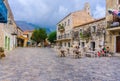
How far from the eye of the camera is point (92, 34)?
27.5 metres

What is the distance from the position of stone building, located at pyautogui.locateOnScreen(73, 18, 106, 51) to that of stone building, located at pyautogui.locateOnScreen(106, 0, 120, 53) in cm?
162

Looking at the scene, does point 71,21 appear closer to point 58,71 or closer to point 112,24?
point 112,24

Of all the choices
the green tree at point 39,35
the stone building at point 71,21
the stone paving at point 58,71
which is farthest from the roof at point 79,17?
the stone paving at point 58,71

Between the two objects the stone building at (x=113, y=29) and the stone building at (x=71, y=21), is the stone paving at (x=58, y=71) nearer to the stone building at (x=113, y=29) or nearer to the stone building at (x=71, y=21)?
the stone building at (x=113, y=29)

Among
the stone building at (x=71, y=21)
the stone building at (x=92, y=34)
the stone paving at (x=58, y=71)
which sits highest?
the stone building at (x=71, y=21)

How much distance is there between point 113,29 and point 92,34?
7.13 m

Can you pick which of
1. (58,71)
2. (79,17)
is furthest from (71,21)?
(58,71)

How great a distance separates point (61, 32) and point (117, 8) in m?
25.5

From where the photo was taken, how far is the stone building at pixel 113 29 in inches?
803

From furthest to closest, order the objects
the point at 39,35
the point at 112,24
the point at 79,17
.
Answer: the point at 39,35
the point at 79,17
the point at 112,24

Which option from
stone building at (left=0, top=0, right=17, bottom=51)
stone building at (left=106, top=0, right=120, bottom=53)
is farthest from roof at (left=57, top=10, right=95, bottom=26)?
stone building at (left=106, top=0, right=120, bottom=53)

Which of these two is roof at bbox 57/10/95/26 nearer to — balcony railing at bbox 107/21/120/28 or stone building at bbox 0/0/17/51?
stone building at bbox 0/0/17/51

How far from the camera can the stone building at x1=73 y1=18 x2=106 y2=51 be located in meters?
24.2

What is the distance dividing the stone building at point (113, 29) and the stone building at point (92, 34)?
1619mm
